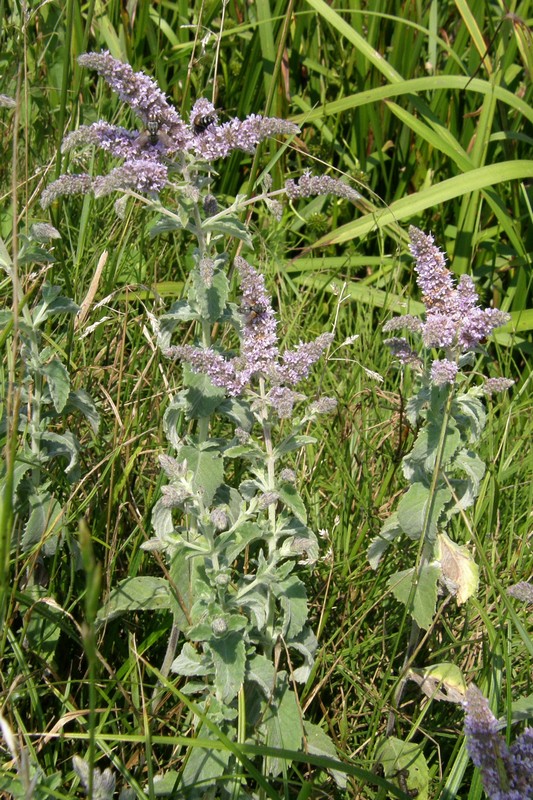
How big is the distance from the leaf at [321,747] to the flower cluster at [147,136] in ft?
4.19

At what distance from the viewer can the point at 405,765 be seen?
194 centimetres

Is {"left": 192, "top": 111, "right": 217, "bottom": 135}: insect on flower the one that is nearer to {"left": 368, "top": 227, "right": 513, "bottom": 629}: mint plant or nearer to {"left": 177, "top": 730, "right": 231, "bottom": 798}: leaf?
{"left": 368, "top": 227, "right": 513, "bottom": 629}: mint plant

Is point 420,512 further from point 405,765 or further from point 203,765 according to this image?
point 203,765

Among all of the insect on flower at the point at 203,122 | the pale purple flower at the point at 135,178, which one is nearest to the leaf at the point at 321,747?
the pale purple flower at the point at 135,178

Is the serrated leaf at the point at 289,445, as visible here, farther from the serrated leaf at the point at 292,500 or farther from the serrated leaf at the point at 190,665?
the serrated leaf at the point at 190,665

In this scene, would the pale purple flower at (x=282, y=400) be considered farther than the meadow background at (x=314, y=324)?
No

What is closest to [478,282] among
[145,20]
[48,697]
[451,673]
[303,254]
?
[303,254]

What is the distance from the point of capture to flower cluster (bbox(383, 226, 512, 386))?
1860 mm

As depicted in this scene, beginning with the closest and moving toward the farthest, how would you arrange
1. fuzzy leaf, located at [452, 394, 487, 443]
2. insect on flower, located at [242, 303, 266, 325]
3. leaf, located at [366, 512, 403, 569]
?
insect on flower, located at [242, 303, 266, 325] → fuzzy leaf, located at [452, 394, 487, 443] → leaf, located at [366, 512, 403, 569]

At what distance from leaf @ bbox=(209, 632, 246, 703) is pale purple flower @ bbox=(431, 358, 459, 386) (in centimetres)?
69

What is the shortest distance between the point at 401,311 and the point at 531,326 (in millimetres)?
507

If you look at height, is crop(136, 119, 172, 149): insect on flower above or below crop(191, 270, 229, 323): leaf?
above

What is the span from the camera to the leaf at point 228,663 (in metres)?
1.73

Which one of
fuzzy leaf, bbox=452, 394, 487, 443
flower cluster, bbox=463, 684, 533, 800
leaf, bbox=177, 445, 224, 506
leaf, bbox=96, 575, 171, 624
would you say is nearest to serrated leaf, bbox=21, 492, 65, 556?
leaf, bbox=96, 575, 171, 624
